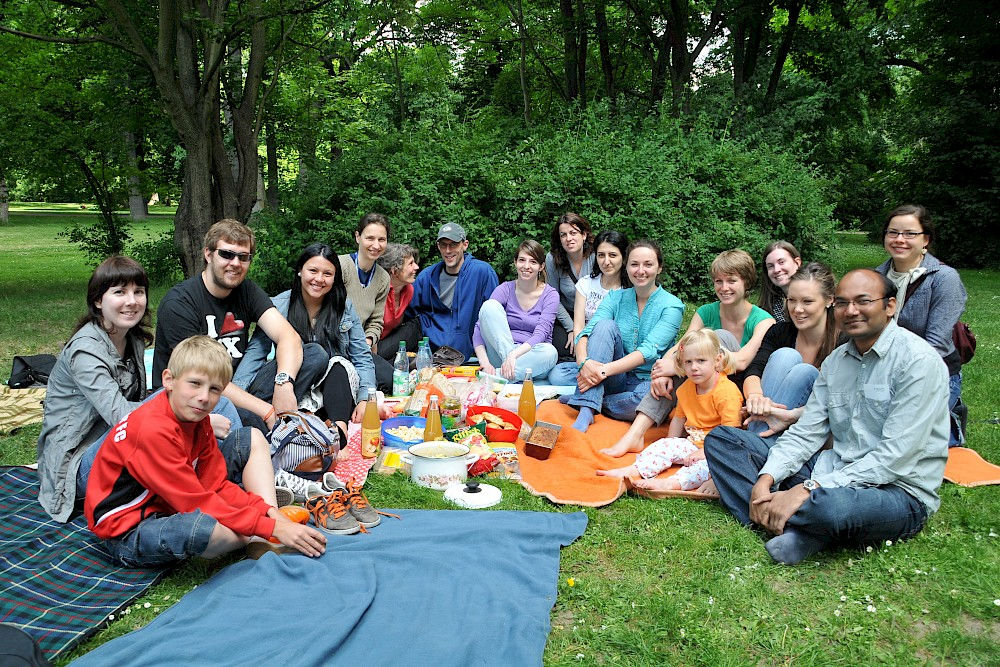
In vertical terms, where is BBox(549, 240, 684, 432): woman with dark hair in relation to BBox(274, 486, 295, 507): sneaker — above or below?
above

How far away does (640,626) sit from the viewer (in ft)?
9.74

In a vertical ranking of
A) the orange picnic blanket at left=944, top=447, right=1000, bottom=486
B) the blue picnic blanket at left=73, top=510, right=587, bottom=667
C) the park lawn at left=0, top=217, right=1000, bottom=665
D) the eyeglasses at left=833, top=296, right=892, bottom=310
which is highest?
the eyeglasses at left=833, top=296, right=892, bottom=310

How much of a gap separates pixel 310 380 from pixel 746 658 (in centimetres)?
318

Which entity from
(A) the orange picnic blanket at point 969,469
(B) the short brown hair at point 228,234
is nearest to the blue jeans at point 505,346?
(B) the short brown hair at point 228,234

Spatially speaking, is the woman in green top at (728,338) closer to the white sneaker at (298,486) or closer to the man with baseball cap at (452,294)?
the white sneaker at (298,486)

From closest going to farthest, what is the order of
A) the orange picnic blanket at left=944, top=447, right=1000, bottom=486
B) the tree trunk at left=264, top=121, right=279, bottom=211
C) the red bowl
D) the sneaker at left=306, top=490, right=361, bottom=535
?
the sneaker at left=306, top=490, right=361, bottom=535
the orange picnic blanket at left=944, top=447, right=1000, bottom=486
the red bowl
the tree trunk at left=264, top=121, right=279, bottom=211

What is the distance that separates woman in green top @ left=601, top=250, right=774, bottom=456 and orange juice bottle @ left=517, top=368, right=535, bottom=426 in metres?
0.64

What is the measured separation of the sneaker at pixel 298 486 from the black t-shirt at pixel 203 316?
96cm

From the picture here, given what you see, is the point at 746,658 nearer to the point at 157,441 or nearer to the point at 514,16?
the point at 157,441

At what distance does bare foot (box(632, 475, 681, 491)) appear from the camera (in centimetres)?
432

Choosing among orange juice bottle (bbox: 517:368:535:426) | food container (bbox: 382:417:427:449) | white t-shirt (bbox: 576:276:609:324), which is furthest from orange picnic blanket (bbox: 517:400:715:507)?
white t-shirt (bbox: 576:276:609:324)

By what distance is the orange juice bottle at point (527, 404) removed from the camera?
5.41 m

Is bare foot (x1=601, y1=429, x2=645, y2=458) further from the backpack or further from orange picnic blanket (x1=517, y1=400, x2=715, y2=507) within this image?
the backpack

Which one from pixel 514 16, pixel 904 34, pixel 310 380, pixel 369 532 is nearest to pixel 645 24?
pixel 514 16
